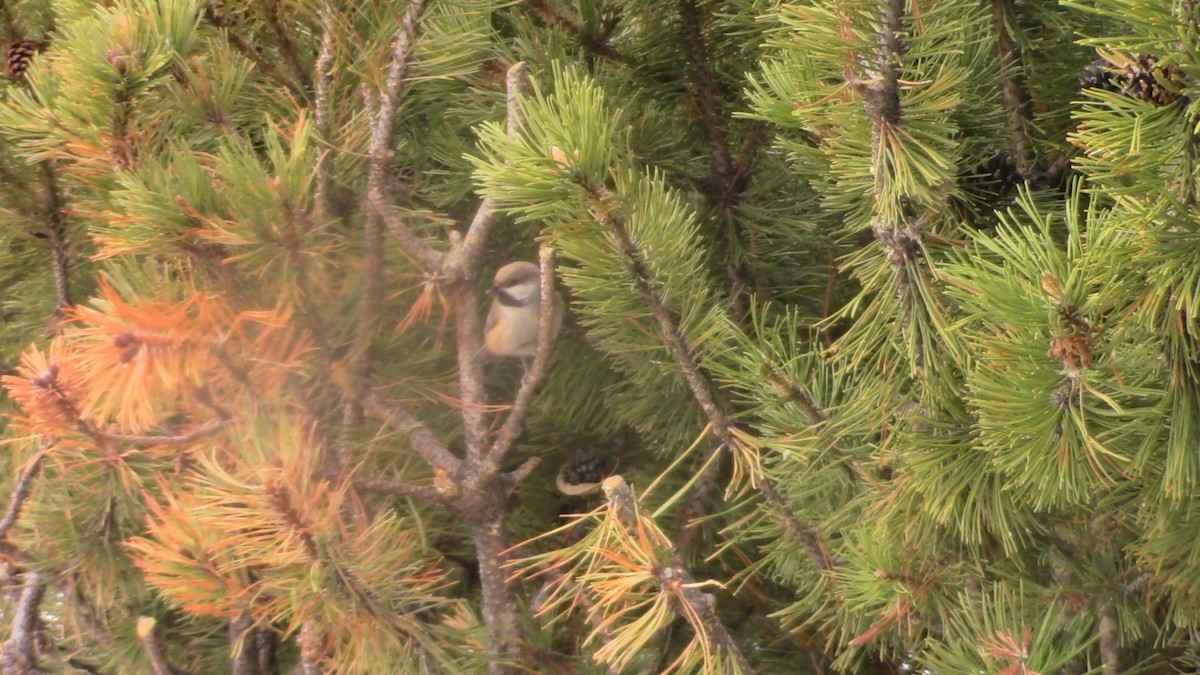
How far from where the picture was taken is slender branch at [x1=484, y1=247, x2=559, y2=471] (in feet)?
3.10

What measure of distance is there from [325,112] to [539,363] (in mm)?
329

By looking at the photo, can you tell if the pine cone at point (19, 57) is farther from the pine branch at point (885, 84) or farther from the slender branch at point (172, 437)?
the pine branch at point (885, 84)

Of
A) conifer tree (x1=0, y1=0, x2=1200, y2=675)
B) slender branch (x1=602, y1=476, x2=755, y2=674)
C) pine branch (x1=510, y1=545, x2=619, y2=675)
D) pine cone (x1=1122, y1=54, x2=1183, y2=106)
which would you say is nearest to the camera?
pine cone (x1=1122, y1=54, x2=1183, y2=106)

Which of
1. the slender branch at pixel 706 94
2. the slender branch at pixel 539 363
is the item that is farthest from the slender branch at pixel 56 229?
the slender branch at pixel 706 94

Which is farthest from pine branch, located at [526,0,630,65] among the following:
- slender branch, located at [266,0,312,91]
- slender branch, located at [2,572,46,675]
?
slender branch, located at [2,572,46,675]

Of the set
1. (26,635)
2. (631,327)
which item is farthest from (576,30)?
(26,635)

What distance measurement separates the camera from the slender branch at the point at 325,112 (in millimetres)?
1038

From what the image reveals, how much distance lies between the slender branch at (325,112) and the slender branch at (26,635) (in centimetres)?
57

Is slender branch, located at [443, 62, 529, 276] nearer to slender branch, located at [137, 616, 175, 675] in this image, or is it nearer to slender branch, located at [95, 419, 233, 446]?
slender branch, located at [95, 419, 233, 446]

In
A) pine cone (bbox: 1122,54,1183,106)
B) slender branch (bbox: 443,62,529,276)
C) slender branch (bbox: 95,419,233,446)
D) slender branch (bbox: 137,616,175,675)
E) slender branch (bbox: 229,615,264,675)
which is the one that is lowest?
slender branch (bbox: 229,615,264,675)

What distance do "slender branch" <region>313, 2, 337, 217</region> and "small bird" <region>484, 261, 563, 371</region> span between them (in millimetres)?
371

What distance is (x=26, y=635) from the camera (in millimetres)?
1275

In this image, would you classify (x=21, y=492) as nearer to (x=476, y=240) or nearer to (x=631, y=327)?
(x=476, y=240)

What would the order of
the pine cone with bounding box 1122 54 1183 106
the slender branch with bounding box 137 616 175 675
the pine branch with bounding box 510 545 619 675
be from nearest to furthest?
1. the pine cone with bounding box 1122 54 1183 106
2. the pine branch with bounding box 510 545 619 675
3. the slender branch with bounding box 137 616 175 675
